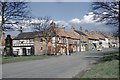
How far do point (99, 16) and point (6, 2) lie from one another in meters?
16.1

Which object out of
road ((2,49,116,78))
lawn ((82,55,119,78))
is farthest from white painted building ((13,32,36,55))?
lawn ((82,55,119,78))

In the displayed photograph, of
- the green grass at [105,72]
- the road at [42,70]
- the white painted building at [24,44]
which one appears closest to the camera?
the green grass at [105,72]

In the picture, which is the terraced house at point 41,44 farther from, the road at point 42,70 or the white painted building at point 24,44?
the road at point 42,70

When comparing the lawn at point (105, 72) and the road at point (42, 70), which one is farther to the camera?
the road at point (42, 70)

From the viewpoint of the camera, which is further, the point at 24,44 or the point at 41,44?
the point at 24,44

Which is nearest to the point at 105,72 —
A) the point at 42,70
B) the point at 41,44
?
the point at 42,70

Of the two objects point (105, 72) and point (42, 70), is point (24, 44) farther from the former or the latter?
point (105, 72)

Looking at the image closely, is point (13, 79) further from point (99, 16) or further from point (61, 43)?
point (61, 43)

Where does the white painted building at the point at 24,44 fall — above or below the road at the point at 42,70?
above

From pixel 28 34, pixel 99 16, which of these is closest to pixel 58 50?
pixel 28 34

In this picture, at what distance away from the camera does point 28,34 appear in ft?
330

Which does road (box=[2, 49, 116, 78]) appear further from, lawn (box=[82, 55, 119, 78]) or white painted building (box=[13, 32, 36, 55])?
→ white painted building (box=[13, 32, 36, 55])

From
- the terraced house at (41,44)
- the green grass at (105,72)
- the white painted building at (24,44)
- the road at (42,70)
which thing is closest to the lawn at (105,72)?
the green grass at (105,72)

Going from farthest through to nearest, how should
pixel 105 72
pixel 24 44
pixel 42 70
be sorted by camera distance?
1. pixel 24 44
2. pixel 42 70
3. pixel 105 72
